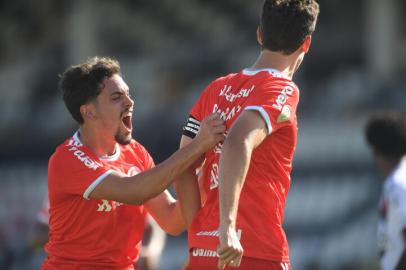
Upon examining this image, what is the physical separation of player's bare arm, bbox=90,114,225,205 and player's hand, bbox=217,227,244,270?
0.65 m

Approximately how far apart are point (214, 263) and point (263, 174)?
20.4 inches

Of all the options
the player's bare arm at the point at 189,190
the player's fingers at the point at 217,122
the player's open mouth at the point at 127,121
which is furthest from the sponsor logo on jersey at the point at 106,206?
the player's fingers at the point at 217,122

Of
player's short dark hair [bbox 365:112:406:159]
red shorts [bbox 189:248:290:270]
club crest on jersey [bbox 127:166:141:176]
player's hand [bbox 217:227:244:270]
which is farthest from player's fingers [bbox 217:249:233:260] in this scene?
player's short dark hair [bbox 365:112:406:159]

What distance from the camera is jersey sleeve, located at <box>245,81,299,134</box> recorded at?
5152 mm

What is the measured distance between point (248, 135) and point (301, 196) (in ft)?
31.5

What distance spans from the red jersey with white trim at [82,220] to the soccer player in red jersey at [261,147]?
0.95 m

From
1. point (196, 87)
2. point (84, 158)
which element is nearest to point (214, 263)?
point (84, 158)

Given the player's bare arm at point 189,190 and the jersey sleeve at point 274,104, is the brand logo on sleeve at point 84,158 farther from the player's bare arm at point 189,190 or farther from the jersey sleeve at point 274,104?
the jersey sleeve at point 274,104

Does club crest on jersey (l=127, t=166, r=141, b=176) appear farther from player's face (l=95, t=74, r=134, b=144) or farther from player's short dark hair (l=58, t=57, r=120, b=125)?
player's short dark hair (l=58, t=57, r=120, b=125)

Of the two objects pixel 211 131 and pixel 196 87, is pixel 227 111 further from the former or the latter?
pixel 196 87

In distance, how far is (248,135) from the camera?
5051 mm

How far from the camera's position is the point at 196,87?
19938 millimetres

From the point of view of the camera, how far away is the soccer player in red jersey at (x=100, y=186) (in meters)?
6.11

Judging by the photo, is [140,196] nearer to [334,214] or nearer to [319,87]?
[334,214]
